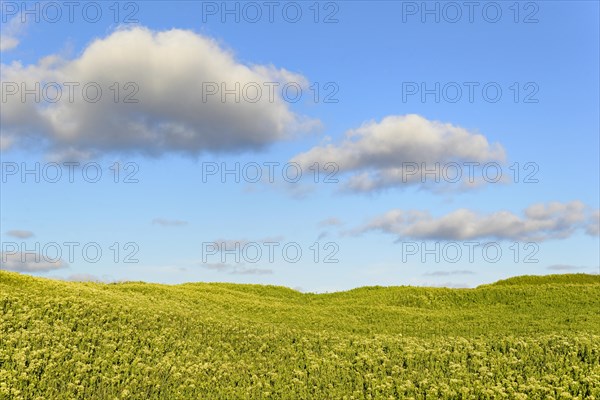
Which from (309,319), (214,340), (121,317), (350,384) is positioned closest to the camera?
(350,384)

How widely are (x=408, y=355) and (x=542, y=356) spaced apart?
16.3 feet

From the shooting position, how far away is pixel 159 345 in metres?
23.3

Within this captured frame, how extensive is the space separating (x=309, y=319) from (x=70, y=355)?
13.7 meters

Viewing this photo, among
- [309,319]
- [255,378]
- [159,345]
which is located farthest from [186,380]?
[309,319]

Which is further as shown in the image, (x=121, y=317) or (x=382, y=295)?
(x=382, y=295)

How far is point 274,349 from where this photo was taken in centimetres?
2369

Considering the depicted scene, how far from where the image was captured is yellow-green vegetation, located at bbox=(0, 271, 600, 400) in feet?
61.4

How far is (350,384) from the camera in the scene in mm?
19219

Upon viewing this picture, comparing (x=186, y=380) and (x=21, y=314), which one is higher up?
(x=21, y=314)

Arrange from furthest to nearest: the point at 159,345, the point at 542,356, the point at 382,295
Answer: the point at 382,295, the point at 159,345, the point at 542,356

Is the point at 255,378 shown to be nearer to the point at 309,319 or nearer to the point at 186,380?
the point at 186,380

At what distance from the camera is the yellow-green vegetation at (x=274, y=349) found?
61.4 feet

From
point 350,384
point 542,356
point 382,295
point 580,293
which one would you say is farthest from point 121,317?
point 580,293

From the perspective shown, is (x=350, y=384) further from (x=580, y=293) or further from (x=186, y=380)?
(x=580, y=293)
